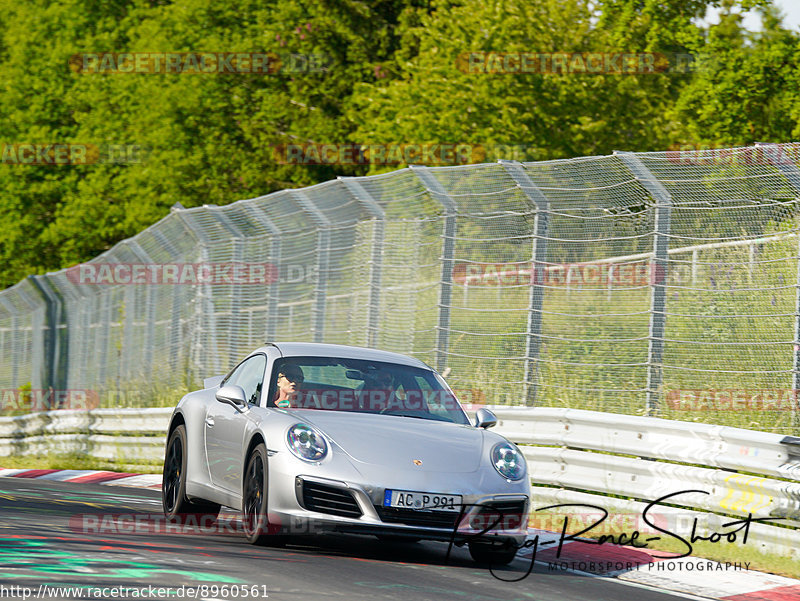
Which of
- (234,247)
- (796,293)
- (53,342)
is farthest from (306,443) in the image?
(53,342)

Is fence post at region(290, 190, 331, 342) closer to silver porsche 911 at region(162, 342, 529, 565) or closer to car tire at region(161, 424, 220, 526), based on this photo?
car tire at region(161, 424, 220, 526)

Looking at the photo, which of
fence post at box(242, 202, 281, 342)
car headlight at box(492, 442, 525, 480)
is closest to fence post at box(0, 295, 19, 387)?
fence post at box(242, 202, 281, 342)

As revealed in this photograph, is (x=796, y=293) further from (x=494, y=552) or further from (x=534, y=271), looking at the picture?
(x=494, y=552)

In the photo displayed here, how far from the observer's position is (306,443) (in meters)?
7.99

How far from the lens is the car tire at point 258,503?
805 centimetres

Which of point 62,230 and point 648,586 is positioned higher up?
point 62,230

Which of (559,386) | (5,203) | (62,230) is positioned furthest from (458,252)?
(5,203)

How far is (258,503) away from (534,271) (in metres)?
4.70

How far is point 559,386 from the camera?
11.8m

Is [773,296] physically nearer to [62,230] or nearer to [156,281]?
[156,281]

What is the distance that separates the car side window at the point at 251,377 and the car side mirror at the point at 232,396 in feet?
0.40

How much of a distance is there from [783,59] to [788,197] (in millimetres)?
18708

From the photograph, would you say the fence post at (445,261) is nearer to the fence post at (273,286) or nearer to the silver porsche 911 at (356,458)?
the silver porsche 911 at (356,458)

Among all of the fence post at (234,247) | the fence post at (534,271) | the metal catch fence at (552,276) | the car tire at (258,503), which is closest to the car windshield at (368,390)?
the car tire at (258,503)
